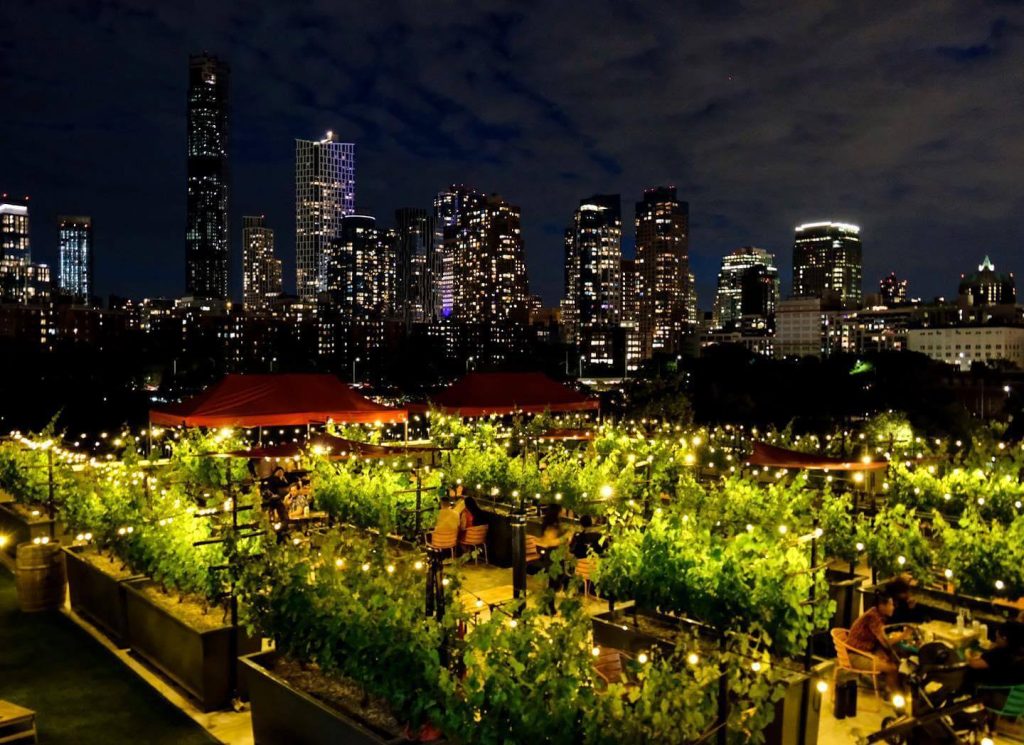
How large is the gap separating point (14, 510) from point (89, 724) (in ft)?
23.0

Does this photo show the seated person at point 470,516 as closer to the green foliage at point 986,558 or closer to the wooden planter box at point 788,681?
the wooden planter box at point 788,681

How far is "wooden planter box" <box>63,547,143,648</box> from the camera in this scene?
27.6ft

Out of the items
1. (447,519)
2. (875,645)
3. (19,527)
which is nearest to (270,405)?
(19,527)

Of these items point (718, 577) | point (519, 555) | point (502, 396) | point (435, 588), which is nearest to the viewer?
point (435, 588)

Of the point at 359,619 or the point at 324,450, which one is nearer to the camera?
the point at 359,619

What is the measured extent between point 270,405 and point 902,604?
952 cm

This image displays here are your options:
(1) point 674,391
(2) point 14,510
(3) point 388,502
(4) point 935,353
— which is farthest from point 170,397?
(4) point 935,353

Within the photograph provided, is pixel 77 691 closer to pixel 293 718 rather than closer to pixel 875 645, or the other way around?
pixel 293 718

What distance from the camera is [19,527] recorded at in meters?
11.6

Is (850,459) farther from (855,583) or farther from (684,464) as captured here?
(855,583)

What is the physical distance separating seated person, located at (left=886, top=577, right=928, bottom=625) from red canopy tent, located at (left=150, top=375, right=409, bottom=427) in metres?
8.95

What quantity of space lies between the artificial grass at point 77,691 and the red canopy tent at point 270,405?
4407mm

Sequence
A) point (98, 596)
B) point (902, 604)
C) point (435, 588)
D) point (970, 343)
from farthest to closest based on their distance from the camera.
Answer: point (970, 343)
point (98, 596)
point (902, 604)
point (435, 588)

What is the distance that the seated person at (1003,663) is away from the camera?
571cm
